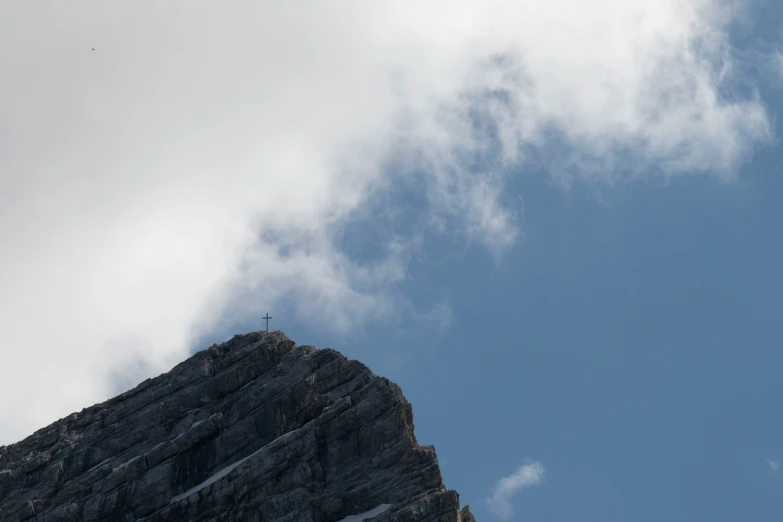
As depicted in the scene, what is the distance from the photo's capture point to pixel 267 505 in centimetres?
11588

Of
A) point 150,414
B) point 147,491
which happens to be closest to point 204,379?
point 150,414

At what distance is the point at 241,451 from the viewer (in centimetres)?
12275

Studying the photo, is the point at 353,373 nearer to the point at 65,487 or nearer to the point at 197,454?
the point at 197,454

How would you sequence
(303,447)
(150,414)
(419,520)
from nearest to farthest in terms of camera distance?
(419,520)
(303,447)
(150,414)

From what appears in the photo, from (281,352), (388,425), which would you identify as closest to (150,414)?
(281,352)

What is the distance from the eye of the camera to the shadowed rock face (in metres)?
116

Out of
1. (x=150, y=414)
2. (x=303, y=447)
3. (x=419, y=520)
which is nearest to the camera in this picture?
(x=419, y=520)

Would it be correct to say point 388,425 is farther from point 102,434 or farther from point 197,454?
point 102,434

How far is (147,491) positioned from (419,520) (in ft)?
86.3

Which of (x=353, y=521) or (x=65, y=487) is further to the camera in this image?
(x=65, y=487)

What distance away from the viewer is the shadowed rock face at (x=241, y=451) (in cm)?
11612

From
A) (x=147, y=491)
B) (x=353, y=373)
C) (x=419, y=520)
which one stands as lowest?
(x=419, y=520)

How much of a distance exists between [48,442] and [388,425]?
3601 centimetres

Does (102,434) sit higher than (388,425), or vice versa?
(102,434)
